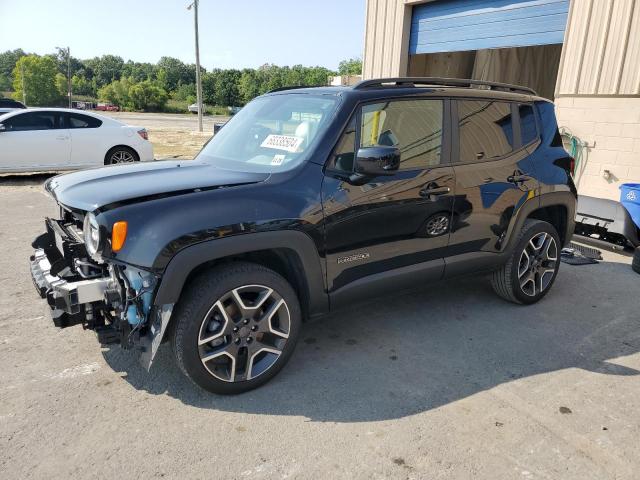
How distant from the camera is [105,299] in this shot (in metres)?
2.79

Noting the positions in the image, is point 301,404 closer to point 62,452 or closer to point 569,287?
point 62,452

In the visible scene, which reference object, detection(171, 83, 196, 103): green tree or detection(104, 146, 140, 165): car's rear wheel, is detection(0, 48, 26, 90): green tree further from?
detection(104, 146, 140, 165): car's rear wheel

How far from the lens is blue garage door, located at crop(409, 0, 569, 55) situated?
8.60 metres

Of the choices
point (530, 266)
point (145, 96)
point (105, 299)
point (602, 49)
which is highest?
point (602, 49)

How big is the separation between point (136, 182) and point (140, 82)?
10016cm

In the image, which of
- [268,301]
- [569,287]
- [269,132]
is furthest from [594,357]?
[269,132]

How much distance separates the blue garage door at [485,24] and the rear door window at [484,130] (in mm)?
5526

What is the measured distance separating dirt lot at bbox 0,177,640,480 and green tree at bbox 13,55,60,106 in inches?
4156

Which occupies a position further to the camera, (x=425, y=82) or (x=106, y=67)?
(x=106, y=67)

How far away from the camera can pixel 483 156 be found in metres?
3.94

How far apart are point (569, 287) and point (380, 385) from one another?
9.68 feet

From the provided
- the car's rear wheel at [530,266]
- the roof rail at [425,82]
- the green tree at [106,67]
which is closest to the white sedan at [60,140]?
the roof rail at [425,82]

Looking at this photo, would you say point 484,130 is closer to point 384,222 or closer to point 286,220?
point 384,222

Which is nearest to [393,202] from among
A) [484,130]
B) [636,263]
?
[484,130]
